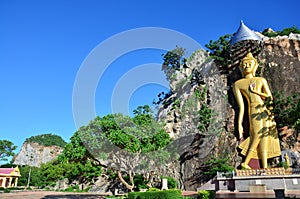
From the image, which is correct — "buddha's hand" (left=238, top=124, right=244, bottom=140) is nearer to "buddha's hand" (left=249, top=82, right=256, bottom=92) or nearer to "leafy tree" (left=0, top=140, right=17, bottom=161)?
"buddha's hand" (left=249, top=82, right=256, bottom=92)

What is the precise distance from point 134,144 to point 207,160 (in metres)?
8.06

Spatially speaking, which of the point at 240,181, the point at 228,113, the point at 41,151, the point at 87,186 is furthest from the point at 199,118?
the point at 41,151

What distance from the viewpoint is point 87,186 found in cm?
3303

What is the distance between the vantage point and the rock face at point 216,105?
20.5m

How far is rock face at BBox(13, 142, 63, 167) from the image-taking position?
209 feet

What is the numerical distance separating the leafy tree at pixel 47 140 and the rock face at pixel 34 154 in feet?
7.82

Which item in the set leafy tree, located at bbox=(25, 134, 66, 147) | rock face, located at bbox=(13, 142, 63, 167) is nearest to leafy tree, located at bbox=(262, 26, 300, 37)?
rock face, located at bbox=(13, 142, 63, 167)

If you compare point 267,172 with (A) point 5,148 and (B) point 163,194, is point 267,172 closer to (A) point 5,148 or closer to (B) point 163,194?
(B) point 163,194

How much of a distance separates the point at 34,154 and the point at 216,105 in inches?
2301

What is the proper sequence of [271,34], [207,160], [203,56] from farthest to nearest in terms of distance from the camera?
[203,56] → [271,34] → [207,160]

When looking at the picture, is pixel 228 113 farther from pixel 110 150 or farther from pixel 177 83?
pixel 110 150

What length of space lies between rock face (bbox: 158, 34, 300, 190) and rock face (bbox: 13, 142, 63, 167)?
51621 mm

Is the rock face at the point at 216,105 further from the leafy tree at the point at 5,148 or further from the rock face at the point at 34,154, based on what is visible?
the rock face at the point at 34,154

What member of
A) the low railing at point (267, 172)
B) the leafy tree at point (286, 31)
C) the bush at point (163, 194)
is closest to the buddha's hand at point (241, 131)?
the low railing at point (267, 172)
